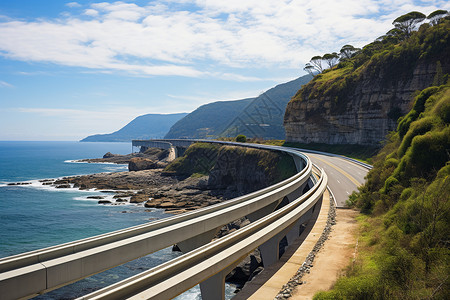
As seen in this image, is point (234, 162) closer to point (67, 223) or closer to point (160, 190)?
point (160, 190)

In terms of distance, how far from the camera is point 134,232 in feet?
29.0

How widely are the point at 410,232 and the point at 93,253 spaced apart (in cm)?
1104

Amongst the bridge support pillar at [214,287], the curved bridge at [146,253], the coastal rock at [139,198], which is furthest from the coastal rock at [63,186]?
the bridge support pillar at [214,287]

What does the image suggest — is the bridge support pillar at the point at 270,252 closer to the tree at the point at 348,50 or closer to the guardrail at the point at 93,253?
the guardrail at the point at 93,253

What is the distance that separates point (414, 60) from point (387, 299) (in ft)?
205

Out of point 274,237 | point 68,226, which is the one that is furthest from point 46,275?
point 68,226

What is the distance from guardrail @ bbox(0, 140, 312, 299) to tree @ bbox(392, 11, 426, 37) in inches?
3582

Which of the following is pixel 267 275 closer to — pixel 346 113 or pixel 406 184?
pixel 406 184

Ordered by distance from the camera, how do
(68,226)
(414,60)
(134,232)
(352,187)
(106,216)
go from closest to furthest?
(134,232) < (352,187) < (68,226) < (106,216) < (414,60)

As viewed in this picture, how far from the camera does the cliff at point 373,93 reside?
54700 mm

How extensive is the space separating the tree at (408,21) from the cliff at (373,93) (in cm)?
646

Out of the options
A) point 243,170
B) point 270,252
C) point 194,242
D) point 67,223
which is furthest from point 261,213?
point 243,170

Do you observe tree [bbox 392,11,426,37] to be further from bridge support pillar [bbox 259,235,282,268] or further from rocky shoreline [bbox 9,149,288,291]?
bridge support pillar [bbox 259,235,282,268]

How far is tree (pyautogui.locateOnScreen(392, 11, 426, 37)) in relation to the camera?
8000 centimetres
